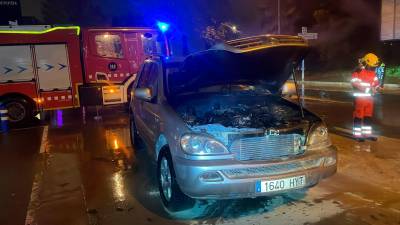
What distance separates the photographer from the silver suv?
13.8 ft

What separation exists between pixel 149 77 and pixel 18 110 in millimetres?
6832

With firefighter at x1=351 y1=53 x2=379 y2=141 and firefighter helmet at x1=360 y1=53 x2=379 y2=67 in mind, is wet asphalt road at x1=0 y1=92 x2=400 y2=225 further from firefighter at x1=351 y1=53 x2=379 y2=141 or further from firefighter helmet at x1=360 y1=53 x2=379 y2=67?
firefighter helmet at x1=360 y1=53 x2=379 y2=67

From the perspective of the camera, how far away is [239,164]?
421 centimetres

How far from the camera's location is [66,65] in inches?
478

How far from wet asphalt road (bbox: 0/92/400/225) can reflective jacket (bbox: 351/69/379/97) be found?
2.97ft

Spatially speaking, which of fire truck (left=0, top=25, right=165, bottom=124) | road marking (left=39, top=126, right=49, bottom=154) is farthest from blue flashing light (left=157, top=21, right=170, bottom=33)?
road marking (left=39, top=126, right=49, bottom=154)

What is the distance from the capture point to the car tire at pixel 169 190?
459 cm

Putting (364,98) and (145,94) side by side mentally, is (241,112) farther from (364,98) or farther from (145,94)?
(364,98)

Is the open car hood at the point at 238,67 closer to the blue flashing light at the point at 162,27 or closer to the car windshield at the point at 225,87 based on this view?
the car windshield at the point at 225,87

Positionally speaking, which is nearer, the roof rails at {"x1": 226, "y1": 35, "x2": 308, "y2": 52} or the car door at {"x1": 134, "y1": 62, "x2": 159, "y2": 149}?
the roof rails at {"x1": 226, "y1": 35, "x2": 308, "y2": 52}

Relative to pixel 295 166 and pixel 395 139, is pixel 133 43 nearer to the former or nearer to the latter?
pixel 395 139

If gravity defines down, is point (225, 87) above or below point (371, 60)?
below

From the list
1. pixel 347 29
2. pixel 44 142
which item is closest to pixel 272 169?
pixel 44 142

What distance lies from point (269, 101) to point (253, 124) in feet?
3.25
